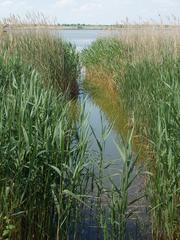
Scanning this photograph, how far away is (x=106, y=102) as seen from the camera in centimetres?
1161

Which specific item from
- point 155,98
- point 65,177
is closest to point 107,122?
point 155,98

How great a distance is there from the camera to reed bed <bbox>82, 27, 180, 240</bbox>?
3.83 meters

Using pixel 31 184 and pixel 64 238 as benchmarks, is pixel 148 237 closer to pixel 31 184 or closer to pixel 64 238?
pixel 64 238

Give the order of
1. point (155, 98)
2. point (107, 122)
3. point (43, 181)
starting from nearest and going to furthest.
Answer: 1. point (43, 181)
2. point (155, 98)
3. point (107, 122)

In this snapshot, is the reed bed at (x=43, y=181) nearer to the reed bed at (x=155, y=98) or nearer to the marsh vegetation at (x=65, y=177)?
the marsh vegetation at (x=65, y=177)

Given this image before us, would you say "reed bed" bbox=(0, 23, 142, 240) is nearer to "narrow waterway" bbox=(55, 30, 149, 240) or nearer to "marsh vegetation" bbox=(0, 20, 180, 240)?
"marsh vegetation" bbox=(0, 20, 180, 240)

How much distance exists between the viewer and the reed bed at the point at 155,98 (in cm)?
383

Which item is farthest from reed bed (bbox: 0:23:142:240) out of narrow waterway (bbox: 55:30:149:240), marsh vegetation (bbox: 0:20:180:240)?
narrow waterway (bbox: 55:30:149:240)

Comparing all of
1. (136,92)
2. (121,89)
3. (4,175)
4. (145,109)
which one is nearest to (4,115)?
(4,175)

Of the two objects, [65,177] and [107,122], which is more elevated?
[65,177]

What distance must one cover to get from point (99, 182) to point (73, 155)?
0.33 m

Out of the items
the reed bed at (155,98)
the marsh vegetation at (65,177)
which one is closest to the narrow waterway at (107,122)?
the marsh vegetation at (65,177)

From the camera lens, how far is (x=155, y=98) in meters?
6.38

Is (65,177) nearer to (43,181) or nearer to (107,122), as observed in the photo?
(43,181)
